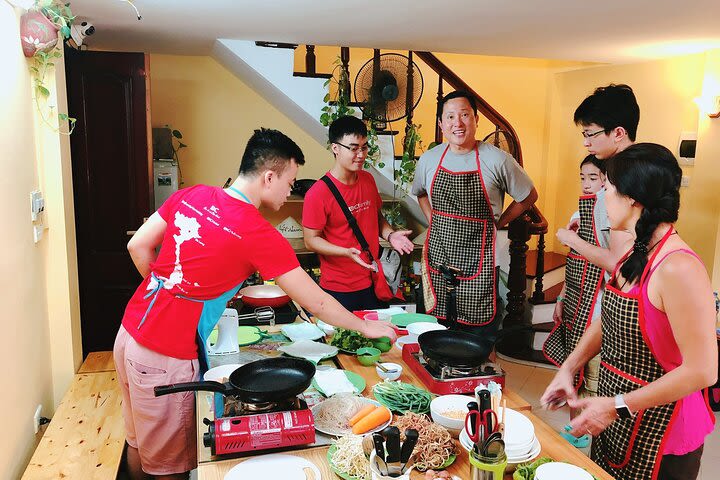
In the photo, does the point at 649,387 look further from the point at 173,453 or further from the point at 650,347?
the point at 173,453

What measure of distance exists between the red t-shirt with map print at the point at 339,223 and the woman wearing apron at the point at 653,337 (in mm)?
1536

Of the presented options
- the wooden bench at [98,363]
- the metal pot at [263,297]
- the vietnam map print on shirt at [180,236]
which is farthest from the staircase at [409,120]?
the vietnam map print on shirt at [180,236]

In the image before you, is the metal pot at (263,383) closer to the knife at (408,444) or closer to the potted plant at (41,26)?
the knife at (408,444)

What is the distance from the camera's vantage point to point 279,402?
5.01ft

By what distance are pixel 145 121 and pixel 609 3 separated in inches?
116

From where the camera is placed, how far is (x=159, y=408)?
1979mm

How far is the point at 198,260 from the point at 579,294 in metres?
1.88

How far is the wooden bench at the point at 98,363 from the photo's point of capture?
3.34 metres

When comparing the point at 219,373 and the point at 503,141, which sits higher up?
the point at 503,141

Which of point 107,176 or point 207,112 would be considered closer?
point 107,176

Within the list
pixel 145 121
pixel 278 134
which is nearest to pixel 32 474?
pixel 278 134

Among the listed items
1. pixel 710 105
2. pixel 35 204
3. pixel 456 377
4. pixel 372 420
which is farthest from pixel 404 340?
pixel 710 105

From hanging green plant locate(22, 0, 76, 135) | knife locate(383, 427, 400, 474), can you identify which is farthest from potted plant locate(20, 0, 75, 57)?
knife locate(383, 427, 400, 474)

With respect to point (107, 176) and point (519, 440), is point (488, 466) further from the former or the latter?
point (107, 176)
